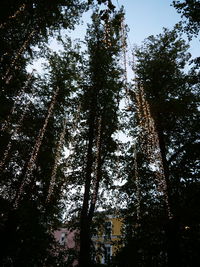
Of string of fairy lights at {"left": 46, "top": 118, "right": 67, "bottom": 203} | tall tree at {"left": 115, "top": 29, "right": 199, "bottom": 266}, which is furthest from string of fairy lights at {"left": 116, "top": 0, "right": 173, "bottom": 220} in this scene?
string of fairy lights at {"left": 46, "top": 118, "right": 67, "bottom": 203}

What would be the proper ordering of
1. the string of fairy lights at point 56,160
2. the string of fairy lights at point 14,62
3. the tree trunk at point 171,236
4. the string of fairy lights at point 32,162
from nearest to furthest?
1. the string of fairy lights at point 14,62
2. the tree trunk at point 171,236
3. the string of fairy lights at point 32,162
4. the string of fairy lights at point 56,160

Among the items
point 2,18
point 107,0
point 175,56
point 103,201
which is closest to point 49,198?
point 103,201

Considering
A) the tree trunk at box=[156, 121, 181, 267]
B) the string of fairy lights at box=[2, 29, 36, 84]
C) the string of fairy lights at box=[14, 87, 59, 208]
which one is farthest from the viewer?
the string of fairy lights at box=[14, 87, 59, 208]

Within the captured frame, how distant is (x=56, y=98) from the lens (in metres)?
15.2

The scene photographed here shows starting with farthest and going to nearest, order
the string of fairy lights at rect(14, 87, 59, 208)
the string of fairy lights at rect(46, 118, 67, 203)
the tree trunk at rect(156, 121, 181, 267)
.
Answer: the string of fairy lights at rect(46, 118, 67, 203) < the string of fairy lights at rect(14, 87, 59, 208) < the tree trunk at rect(156, 121, 181, 267)

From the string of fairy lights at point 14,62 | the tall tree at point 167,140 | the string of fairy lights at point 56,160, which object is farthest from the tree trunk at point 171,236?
the string of fairy lights at point 14,62

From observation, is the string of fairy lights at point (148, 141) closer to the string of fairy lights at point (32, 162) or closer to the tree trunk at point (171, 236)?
the tree trunk at point (171, 236)

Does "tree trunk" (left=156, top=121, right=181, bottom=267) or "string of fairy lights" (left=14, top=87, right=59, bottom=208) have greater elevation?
"string of fairy lights" (left=14, top=87, right=59, bottom=208)

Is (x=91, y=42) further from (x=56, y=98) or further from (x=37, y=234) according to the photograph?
(x=37, y=234)

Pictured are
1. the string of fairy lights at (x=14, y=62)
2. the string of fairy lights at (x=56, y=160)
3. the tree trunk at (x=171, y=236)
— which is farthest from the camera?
the string of fairy lights at (x=56, y=160)

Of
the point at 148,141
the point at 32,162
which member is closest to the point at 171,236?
the point at 148,141

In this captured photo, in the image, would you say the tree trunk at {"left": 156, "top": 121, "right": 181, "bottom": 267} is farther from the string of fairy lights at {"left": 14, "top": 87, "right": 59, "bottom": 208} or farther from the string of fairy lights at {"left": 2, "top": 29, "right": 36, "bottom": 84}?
→ the string of fairy lights at {"left": 2, "top": 29, "right": 36, "bottom": 84}

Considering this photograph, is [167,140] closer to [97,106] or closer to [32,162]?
[97,106]

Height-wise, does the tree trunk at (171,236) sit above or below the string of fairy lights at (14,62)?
below
